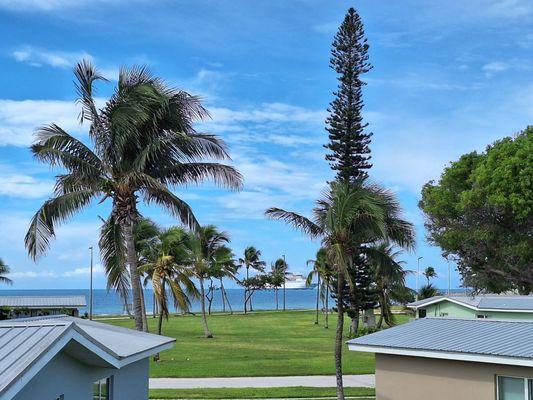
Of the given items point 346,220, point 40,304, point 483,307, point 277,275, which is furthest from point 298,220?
point 277,275

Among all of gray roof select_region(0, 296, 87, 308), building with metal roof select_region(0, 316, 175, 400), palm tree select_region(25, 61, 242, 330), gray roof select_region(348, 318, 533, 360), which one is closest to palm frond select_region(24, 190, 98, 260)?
palm tree select_region(25, 61, 242, 330)

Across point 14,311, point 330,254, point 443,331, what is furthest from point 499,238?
point 14,311

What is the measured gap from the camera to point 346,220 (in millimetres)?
19953

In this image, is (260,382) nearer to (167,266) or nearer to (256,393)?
(256,393)

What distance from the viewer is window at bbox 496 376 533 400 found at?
43.3 feet

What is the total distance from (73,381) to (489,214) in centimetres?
3093

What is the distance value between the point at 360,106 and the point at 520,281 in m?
13.7

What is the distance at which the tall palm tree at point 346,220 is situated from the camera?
19.8 meters

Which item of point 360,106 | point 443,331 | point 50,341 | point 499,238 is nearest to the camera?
point 50,341

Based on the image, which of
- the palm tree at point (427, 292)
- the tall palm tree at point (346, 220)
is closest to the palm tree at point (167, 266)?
the tall palm tree at point (346, 220)

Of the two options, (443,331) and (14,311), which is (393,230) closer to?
(443,331)

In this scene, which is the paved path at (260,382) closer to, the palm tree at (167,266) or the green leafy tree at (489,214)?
the palm tree at (167,266)

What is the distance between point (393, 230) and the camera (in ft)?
71.5

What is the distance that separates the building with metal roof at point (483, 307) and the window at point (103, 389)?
59.5 ft
